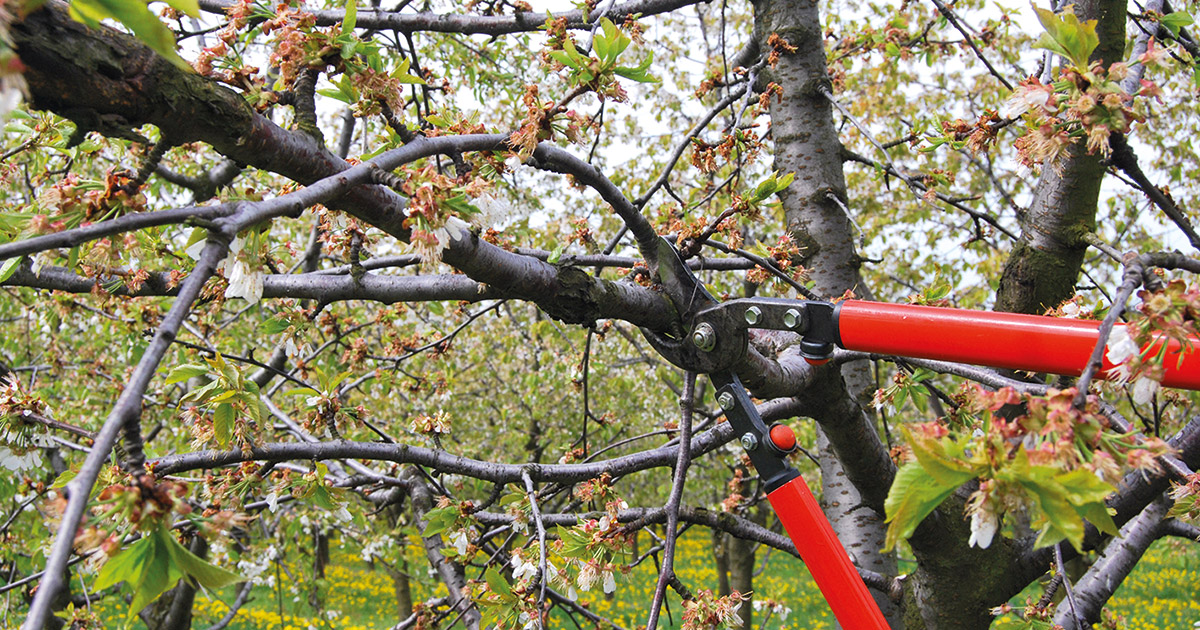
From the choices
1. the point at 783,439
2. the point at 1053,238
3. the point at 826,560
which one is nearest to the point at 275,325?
the point at 783,439

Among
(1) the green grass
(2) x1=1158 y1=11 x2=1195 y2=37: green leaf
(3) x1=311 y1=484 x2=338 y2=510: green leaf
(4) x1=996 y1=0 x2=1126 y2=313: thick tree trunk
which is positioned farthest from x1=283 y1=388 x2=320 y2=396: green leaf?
(1) the green grass

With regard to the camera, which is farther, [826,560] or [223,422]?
[223,422]

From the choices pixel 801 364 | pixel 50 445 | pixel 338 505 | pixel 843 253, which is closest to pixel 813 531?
pixel 801 364

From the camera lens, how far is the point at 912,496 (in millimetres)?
754

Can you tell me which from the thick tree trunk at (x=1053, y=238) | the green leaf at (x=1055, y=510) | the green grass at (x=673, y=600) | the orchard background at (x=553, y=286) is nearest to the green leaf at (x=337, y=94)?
the orchard background at (x=553, y=286)

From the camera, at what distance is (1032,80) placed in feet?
4.11

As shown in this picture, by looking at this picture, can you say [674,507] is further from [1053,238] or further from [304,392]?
[1053,238]

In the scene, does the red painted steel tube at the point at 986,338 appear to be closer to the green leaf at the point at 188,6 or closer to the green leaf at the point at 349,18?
the green leaf at the point at 349,18

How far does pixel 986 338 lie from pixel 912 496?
21.2 inches

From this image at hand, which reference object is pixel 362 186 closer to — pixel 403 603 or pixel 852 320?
pixel 852 320

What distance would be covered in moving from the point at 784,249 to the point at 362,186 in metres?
1.28

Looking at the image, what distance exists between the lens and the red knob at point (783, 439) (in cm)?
145

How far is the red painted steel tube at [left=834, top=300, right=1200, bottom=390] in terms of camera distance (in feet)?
3.58

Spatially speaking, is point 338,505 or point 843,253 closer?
point 338,505
